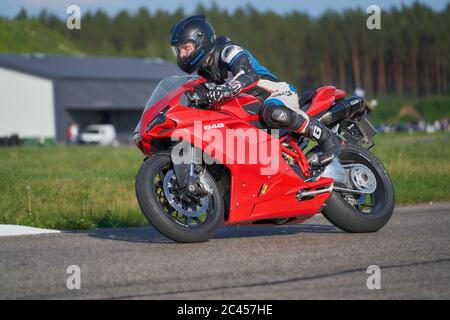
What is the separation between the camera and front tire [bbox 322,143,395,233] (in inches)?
317

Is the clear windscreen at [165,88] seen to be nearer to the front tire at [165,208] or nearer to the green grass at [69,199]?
the front tire at [165,208]

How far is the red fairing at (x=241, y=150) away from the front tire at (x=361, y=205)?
0.97 ft

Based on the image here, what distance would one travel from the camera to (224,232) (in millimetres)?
8539

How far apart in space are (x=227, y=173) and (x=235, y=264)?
1.37 metres

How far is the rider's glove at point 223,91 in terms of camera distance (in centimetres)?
732

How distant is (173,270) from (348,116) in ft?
10.1

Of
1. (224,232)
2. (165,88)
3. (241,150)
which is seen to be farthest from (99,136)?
(241,150)

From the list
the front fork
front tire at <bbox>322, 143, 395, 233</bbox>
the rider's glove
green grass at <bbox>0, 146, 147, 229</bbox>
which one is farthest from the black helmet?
green grass at <bbox>0, 146, 147, 229</bbox>

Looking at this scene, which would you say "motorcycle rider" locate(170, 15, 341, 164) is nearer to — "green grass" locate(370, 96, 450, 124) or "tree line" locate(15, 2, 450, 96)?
→ "tree line" locate(15, 2, 450, 96)

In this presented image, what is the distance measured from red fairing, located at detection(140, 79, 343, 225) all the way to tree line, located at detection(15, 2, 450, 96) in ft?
215

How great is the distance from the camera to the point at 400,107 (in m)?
80.6

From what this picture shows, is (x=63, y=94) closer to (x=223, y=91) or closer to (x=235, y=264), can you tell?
(x=223, y=91)

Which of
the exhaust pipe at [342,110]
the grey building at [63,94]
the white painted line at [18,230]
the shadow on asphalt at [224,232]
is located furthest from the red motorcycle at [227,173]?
the grey building at [63,94]
